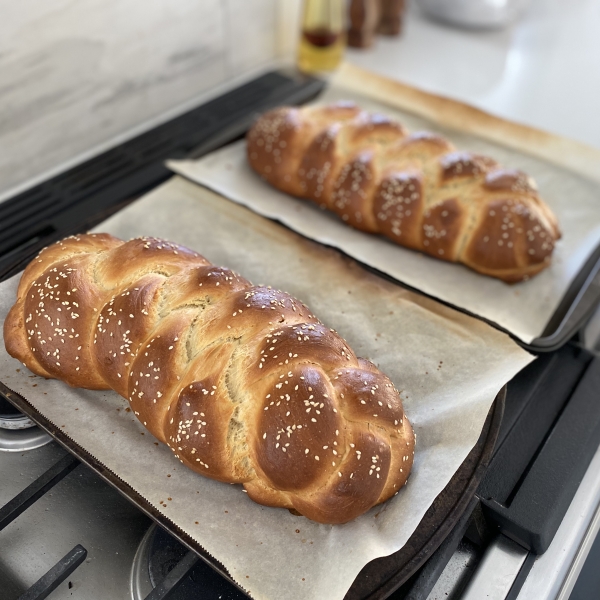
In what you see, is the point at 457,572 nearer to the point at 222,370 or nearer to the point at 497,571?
the point at 497,571

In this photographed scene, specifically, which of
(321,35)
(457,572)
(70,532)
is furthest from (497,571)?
(321,35)

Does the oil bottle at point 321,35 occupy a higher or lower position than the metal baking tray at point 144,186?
higher

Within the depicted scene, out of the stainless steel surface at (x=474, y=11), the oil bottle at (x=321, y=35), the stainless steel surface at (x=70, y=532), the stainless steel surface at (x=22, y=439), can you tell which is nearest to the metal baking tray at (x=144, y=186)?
the oil bottle at (x=321, y=35)

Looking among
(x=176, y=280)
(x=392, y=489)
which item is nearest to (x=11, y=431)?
(x=176, y=280)

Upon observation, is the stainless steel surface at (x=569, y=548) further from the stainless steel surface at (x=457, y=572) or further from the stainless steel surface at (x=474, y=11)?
the stainless steel surface at (x=474, y=11)

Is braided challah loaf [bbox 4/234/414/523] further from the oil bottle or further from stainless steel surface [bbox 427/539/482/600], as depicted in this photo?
the oil bottle
